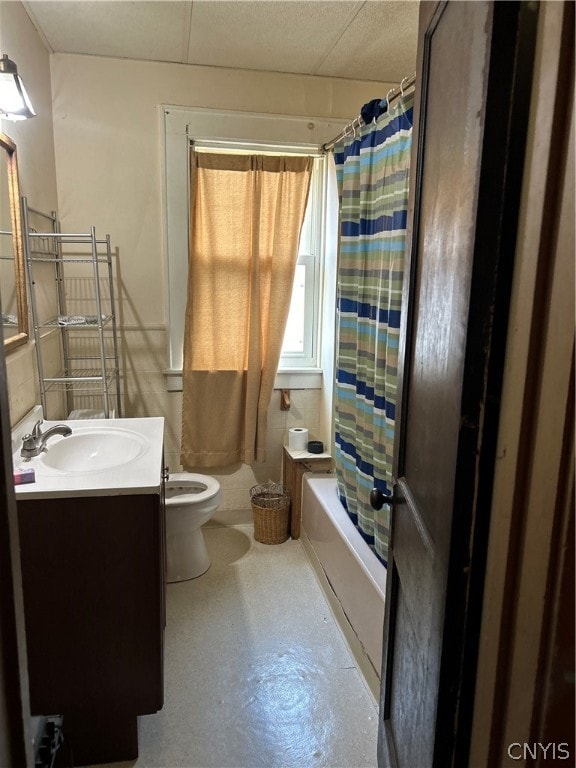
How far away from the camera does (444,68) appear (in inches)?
33.9

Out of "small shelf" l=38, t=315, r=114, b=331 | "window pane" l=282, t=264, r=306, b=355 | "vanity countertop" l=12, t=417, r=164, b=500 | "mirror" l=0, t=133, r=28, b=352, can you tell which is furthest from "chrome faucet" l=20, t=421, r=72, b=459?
"window pane" l=282, t=264, r=306, b=355

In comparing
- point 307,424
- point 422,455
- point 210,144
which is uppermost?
point 210,144

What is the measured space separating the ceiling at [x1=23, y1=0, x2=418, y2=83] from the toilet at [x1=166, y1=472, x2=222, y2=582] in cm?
205

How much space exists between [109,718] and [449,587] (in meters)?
1.31

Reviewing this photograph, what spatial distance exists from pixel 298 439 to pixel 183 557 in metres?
0.88

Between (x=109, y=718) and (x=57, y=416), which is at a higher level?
(x=57, y=416)

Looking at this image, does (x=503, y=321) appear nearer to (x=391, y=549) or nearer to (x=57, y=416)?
(x=391, y=549)

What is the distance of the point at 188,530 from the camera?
2467 mm

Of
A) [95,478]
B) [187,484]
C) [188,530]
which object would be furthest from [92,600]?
[187,484]

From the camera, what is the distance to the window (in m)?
2.64

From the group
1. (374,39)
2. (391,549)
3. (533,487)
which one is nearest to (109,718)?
(391,549)

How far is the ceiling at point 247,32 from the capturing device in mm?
2047

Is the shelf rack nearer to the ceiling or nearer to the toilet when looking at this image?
the toilet

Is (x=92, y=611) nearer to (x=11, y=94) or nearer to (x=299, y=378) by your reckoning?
(x=11, y=94)
